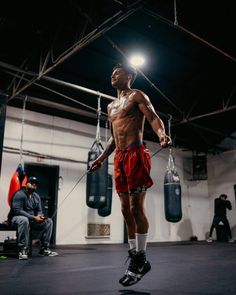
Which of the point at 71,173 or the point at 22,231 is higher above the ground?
the point at 71,173

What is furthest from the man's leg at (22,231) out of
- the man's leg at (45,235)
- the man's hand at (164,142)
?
the man's hand at (164,142)

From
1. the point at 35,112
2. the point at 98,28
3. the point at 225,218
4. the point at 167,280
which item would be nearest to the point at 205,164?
the point at 225,218

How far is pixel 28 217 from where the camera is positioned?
462 centimetres

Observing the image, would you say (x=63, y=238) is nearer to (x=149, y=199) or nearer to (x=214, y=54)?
(x=149, y=199)

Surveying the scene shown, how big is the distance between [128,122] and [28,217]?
296cm

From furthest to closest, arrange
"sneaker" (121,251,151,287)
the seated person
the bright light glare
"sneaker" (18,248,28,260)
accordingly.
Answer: the bright light glare < the seated person < "sneaker" (18,248,28,260) < "sneaker" (121,251,151,287)

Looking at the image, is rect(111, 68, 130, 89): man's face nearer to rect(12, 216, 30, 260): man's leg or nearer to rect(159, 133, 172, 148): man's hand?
rect(159, 133, 172, 148): man's hand

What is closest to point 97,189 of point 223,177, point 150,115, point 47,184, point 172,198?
point 172,198

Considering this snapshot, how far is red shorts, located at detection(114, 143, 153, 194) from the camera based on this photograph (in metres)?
2.16

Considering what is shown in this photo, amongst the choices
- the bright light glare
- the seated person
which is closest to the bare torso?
the seated person

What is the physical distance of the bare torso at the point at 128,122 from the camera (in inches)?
89.8

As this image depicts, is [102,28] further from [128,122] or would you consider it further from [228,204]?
[228,204]

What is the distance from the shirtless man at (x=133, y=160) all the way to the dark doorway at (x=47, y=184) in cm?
555

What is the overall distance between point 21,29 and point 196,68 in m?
4.08
